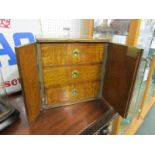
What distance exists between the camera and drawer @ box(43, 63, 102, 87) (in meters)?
0.59

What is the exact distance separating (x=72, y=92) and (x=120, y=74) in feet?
0.87

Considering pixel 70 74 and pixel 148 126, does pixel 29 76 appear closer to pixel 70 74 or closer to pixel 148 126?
pixel 70 74

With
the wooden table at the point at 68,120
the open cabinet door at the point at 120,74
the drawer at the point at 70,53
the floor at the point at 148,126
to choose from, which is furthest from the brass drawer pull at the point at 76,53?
the floor at the point at 148,126

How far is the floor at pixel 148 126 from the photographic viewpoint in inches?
53.6

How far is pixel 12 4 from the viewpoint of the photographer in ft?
2.02

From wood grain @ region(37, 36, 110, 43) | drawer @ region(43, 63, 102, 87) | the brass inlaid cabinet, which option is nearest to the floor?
the brass inlaid cabinet

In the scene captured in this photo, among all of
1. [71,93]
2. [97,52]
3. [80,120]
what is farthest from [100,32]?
[80,120]

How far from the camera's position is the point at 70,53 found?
584 millimetres

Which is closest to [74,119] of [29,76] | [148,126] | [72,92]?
[72,92]

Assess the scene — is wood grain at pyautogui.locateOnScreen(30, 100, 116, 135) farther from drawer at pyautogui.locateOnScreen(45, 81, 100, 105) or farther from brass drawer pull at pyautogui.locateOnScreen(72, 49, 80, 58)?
brass drawer pull at pyautogui.locateOnScreen(72, 49, 80, 58)

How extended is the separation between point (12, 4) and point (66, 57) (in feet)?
1.25

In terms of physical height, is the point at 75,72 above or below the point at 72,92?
above

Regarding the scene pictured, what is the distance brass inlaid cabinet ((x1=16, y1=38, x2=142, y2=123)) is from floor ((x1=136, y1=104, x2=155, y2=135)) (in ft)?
3.18
